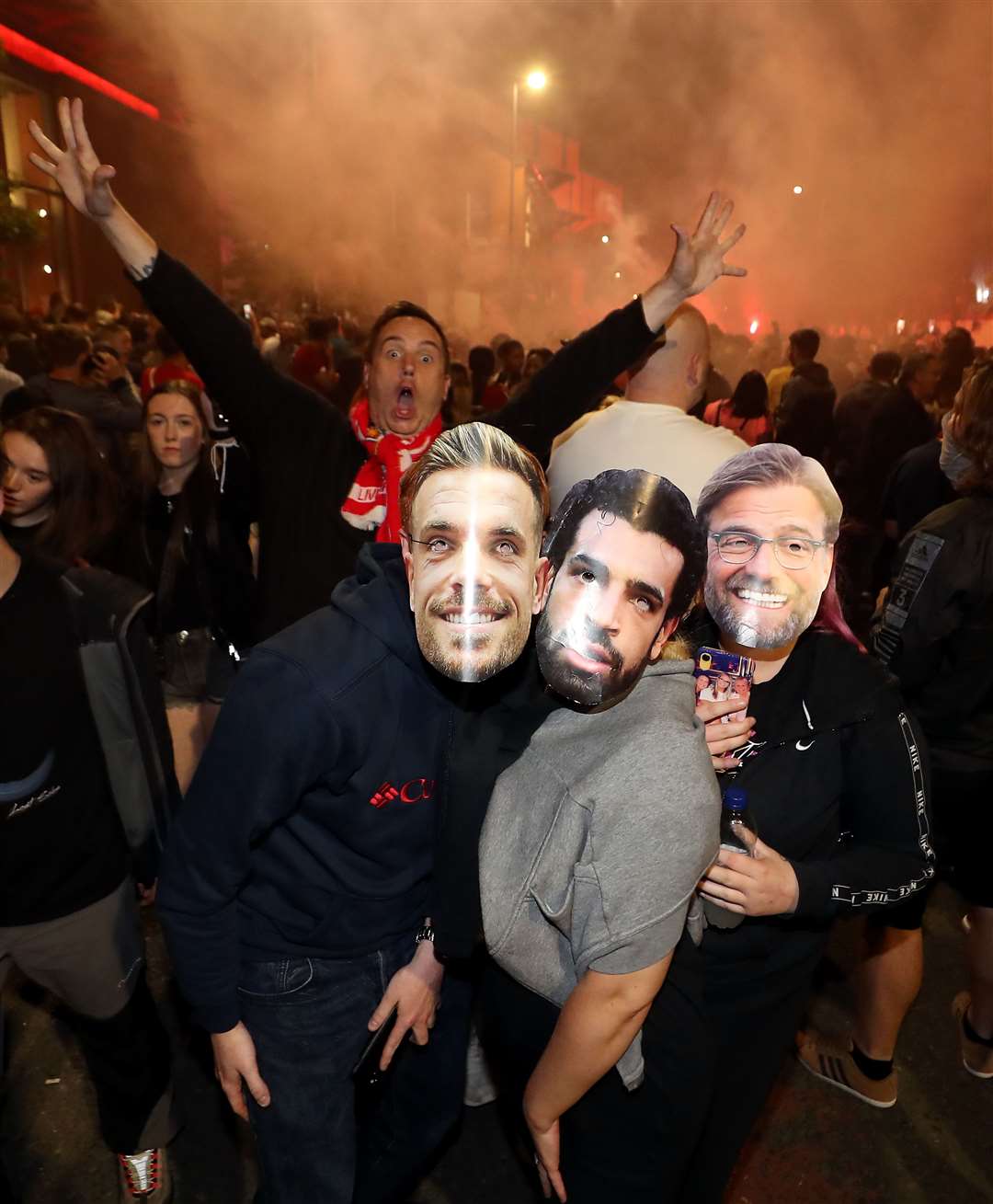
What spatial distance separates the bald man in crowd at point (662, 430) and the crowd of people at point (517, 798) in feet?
0.05

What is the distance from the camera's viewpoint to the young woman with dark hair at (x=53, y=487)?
8.52 ft

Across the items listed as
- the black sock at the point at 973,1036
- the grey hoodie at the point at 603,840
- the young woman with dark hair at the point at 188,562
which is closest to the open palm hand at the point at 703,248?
the grey hoodie at the point at 603,840

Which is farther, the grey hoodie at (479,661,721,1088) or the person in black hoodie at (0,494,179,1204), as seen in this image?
the person in black hoodie at (0,494,179,1204)

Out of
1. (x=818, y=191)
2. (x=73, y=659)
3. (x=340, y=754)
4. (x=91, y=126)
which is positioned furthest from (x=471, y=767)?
(x=91, y=126)

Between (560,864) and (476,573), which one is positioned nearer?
(560,864)

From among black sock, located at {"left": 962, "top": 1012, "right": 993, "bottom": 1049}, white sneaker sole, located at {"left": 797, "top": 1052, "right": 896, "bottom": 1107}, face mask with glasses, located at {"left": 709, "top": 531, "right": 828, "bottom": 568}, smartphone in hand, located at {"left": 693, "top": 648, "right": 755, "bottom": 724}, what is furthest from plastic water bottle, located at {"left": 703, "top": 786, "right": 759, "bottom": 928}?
black sock, located at {"left": 962, "top": 1012, "right": 993, "bottom": 1049}

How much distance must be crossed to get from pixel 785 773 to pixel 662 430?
1258mm

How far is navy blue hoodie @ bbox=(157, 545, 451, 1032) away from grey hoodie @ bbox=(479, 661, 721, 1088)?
0.74 feet

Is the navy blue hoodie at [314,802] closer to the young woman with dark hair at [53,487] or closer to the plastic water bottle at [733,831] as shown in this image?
the plastic water bottle at [733,831]

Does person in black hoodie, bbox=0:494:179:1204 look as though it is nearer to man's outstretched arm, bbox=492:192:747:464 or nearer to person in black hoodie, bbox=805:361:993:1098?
man's outstretched arm, bbox=492:192:747:464

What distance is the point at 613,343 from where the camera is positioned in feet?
7.98

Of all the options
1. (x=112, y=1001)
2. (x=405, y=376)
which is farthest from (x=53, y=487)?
(x=112, y=1001)

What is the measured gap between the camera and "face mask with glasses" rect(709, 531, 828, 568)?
1.40 meters

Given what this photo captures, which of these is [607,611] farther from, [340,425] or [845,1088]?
[845,1088]
